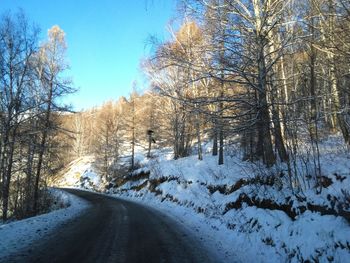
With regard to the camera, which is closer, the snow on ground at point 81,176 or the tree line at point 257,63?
the tree line at point 257,63

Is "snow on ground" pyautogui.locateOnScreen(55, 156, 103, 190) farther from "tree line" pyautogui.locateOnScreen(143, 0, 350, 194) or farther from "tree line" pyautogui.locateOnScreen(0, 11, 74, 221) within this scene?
"tree line" pyautogui.locateOnScreen(143, 0, 350, 194)

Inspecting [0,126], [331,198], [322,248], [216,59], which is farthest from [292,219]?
[0,126]

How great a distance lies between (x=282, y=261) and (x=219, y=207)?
6159mm

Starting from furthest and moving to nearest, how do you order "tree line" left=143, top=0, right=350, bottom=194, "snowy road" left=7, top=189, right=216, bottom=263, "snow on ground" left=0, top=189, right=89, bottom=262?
"tree line" left=143, top=0, right=350, bottom=194 < "snow on ground" left=0, top=189, right=89, bottom=262 < "snowy road" left=7, top=189, right=216, bottom=263

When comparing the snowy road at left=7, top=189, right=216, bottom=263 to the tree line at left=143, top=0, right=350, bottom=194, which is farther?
the tree line at left=143, top=0, right=350, bottom=194

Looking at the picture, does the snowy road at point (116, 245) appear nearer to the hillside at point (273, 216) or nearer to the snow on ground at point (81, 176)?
the hillside at point (273, 216)

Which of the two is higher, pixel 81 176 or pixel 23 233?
pixel 81 176

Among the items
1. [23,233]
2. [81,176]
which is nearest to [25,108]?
[23,233]

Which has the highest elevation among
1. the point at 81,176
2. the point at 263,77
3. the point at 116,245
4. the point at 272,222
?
the point at 263,77

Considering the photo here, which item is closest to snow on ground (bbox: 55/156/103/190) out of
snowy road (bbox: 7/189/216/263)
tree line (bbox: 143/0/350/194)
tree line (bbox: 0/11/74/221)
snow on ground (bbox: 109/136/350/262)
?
tree line (bbox: 0/11/74/221)

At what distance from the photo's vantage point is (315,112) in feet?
30.2

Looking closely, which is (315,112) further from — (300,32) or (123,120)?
(123,120)

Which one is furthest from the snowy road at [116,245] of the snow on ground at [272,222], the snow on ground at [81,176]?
the snow on ground at [81,176]

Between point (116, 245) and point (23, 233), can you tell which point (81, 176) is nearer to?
point (23, 233)
